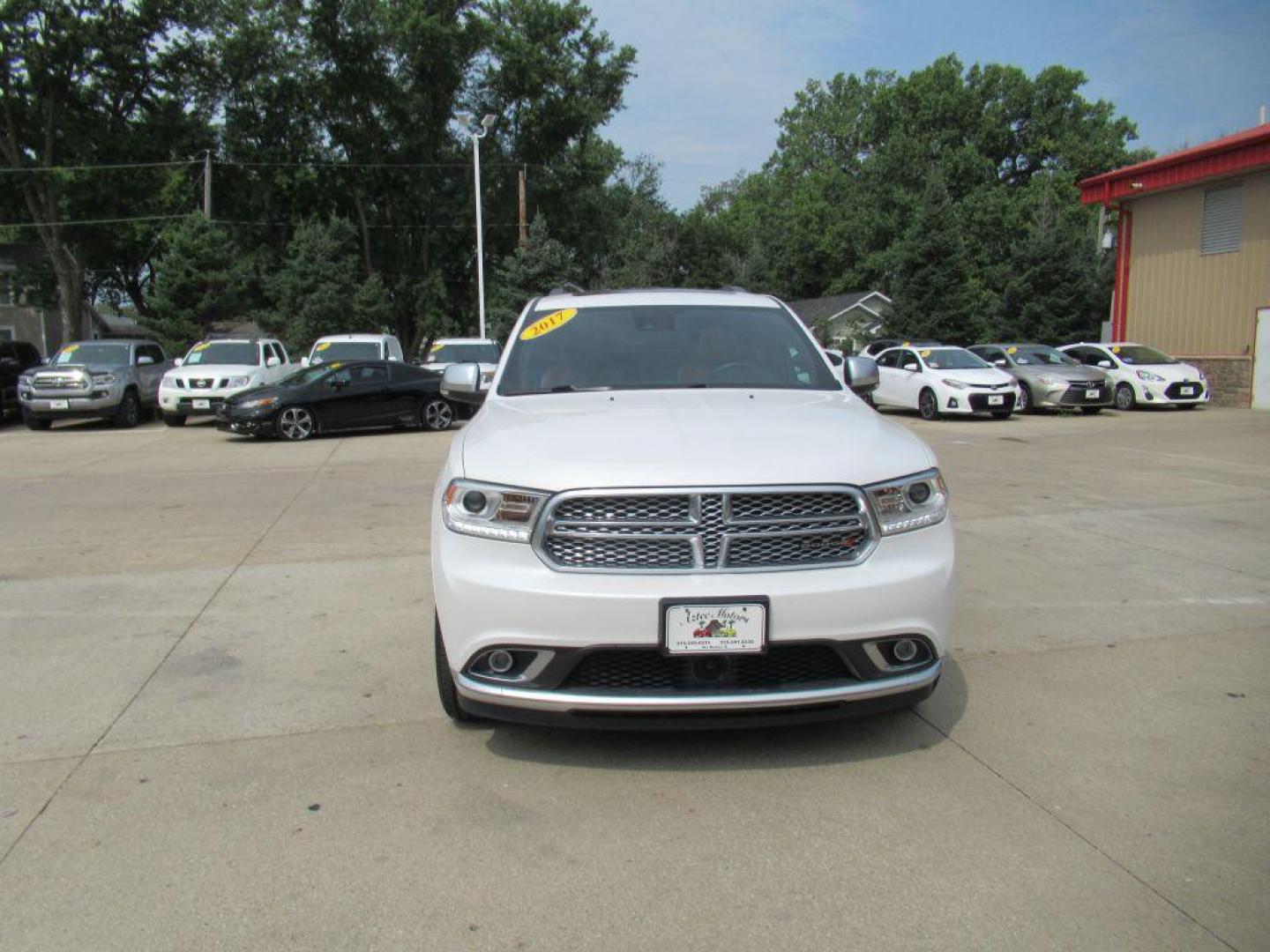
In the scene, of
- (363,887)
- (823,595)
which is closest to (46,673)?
(363,887)

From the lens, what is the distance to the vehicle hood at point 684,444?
11.3 ft

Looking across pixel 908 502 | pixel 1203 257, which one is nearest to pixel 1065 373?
pixel 1203 257

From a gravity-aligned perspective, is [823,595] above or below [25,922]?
above

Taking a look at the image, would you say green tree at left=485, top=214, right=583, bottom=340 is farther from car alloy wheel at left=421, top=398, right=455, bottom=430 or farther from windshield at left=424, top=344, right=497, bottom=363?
car alloy wheel at left=421, top=398, right=455, bottom=430

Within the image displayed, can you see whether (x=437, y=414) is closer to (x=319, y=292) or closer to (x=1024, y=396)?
(x=1024, y=396)

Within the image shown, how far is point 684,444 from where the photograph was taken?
11.9ft

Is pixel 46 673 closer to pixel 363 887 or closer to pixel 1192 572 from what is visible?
pixel 363 887

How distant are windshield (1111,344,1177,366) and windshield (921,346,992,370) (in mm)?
4237

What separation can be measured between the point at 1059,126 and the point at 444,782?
69002 millimetres

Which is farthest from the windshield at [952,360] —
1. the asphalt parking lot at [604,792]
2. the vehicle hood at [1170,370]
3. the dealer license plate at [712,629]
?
the dealer license plate at [712,629]

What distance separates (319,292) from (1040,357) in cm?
2920

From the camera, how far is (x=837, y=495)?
350 centimetres

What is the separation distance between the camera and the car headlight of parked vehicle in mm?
16672

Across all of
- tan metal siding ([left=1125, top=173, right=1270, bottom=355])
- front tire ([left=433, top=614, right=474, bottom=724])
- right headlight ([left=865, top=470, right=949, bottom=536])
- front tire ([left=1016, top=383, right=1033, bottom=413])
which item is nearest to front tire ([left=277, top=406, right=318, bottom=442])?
front tire ([left=433, top=614, right=474, bottom=724])
